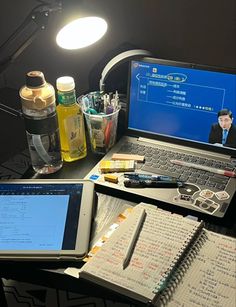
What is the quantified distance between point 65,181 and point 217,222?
13.7 inches

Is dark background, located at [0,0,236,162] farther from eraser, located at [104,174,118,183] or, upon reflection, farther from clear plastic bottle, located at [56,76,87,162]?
eraser, located at [104,174,118,183]

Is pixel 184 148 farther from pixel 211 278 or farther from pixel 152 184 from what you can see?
pixel 211 278

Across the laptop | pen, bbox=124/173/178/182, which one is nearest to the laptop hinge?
the laptop

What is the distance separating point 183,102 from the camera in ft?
3.71

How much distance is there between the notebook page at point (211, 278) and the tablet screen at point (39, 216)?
0.23m

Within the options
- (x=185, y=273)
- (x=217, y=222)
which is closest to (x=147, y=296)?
(x=185, y=273)

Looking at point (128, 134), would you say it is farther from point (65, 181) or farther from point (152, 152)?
point (65, 181)

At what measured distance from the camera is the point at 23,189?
3.30ft

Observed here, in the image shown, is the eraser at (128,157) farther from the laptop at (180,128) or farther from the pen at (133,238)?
the pen at (133,238)

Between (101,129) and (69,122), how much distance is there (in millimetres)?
90

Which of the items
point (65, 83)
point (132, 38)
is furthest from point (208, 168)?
point (132, 38)

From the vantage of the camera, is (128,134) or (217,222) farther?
(128,134)

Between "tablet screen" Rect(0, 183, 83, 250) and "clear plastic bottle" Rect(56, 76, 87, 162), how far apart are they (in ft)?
0.56

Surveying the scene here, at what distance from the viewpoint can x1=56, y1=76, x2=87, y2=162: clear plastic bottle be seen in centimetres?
109
